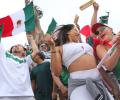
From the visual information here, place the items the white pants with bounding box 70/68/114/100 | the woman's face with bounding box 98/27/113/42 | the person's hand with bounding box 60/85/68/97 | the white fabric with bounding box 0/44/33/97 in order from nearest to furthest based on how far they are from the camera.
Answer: the white pants with bounding box 70/68/114/100 < the woman's face with bounding box 98/27/113/42 < the person's hand with bounding box 60/85/68/97 < the white fabric with bounding box 0/44/33/97

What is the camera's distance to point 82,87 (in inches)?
184

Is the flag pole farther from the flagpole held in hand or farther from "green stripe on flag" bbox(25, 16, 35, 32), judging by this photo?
the flagpole held in hand

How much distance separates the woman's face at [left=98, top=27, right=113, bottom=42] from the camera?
487 cm

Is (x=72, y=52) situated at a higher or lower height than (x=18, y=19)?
lower

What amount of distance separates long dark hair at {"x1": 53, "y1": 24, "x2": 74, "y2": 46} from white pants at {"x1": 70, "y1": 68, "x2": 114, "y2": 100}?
0.50m

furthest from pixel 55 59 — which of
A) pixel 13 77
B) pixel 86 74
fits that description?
pixel 13 77

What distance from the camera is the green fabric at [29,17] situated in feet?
23.9

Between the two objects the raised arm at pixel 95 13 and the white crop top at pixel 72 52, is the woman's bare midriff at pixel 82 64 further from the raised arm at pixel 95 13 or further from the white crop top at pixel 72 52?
the raised arm at pixel 95 13

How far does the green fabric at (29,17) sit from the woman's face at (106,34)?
8.21 ft

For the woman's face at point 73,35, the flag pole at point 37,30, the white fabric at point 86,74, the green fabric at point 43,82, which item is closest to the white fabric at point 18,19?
the flag pole at point 37,30

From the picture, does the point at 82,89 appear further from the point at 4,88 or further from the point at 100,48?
the point at 4,88

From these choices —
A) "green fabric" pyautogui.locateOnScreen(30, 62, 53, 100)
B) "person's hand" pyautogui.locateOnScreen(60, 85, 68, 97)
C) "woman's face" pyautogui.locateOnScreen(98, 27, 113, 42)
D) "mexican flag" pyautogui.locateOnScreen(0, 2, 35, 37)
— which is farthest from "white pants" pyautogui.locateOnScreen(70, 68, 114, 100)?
"mexican flag" pyautogui.locateOnScreen(0, 2, 35, 37)

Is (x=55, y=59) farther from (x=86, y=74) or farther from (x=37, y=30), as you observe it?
(x=37, y=30)

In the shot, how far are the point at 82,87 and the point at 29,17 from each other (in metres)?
3.11
